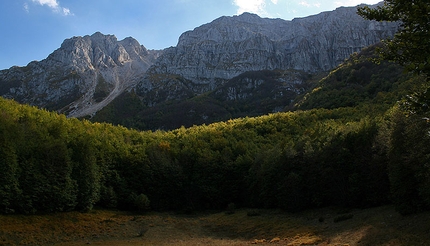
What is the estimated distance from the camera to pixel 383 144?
40.3 m

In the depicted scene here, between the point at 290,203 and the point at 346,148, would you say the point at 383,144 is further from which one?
the point at 290,203

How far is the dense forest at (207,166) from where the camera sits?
117 ft

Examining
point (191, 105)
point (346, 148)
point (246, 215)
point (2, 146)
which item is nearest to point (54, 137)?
point (2, 146)

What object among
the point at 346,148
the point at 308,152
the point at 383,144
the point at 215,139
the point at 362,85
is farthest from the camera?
the point at 362,85

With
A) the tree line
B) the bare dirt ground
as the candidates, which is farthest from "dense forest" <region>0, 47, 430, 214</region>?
the bare dirt ground

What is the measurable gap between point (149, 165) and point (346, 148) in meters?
36.0

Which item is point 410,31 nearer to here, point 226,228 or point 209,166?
point 226,228

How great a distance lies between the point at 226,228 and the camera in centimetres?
4394

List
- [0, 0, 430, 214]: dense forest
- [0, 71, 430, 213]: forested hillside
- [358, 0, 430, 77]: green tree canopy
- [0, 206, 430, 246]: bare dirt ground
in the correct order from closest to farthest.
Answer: [358, 0, 430, 77]: green tree canopy
[0, 206, 430, 246]: bare dirt ground
[0, 0, 430, 214]: dense forest
[0, 71, 430, 213]: forested hillside

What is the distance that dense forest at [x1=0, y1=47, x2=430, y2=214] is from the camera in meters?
35.8

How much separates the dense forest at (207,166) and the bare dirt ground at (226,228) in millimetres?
2583

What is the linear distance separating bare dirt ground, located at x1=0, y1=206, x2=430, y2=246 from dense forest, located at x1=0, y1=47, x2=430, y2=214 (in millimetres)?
2583

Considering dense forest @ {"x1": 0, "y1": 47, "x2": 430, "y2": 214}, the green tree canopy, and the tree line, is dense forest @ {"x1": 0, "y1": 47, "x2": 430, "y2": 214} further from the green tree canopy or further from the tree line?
the green tree canopy

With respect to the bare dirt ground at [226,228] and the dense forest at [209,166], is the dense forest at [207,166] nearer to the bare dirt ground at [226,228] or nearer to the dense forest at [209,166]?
the dense forest at [209,166]
